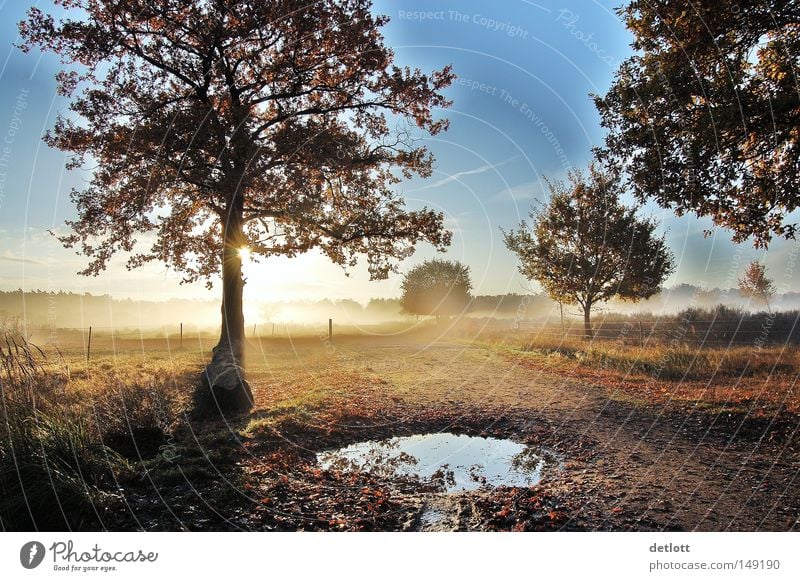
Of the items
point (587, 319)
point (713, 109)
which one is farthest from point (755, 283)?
point (713, 109)

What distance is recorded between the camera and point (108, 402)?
7.88 m

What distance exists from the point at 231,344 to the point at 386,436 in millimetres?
7110

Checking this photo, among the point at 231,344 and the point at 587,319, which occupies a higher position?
the point at 587,319

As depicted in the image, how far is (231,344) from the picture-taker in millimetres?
13508

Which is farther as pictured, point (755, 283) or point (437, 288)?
point (437, 288)

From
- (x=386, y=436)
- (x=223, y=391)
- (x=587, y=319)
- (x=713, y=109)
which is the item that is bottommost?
(x=386, y=436)

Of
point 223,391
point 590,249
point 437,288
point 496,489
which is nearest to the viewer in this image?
point 496,489

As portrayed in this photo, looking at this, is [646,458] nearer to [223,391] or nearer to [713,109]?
[713,109]

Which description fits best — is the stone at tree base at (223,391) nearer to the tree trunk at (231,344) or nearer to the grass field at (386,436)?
the tree trunk at (231,344)

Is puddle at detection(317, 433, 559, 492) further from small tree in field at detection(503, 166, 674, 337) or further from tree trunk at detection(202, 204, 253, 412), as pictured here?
small tree in field at detection(503, 166, 674, 337)

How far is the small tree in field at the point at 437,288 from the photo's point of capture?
45719mm

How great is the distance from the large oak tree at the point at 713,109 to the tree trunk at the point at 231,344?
10.4 meters
